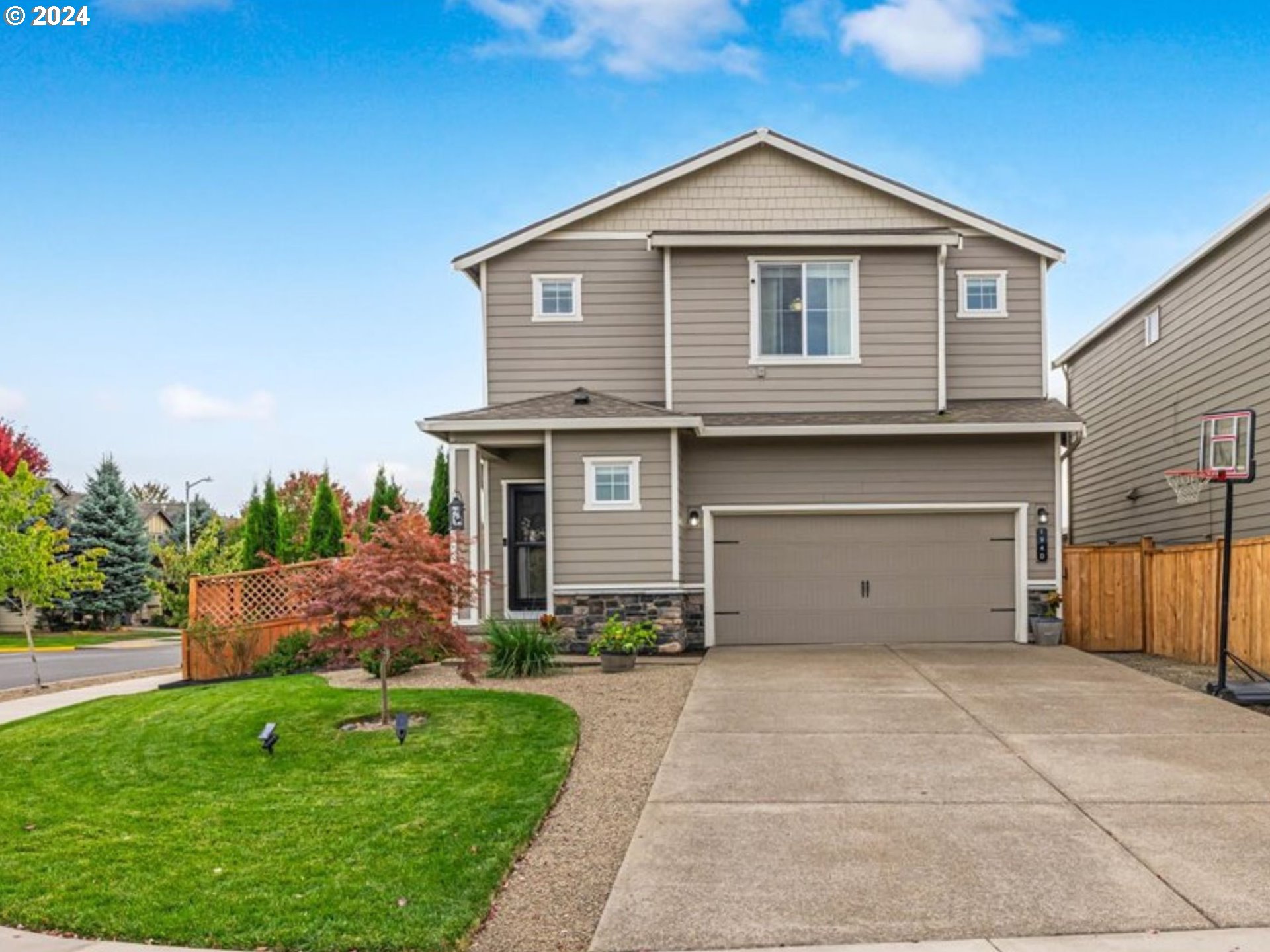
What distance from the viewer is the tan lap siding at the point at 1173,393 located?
13414 millimetres

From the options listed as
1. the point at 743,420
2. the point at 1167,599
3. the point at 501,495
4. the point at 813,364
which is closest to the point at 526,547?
the point at 501,495

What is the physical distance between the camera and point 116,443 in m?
32.8

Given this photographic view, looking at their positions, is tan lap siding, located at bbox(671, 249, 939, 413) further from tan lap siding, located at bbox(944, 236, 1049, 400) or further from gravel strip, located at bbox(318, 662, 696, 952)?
gravel strip, located at bbox(318, 662, 696, 952)

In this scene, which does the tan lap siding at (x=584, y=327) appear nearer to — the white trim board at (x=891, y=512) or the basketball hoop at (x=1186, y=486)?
the white trim board at (x=891, y=512)

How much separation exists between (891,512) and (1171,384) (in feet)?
17.7

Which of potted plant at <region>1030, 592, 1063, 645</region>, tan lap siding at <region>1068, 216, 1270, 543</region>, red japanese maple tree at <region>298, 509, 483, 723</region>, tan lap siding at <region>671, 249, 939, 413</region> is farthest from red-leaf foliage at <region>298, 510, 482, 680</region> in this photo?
tan lap siding at <region>1068, 216, 1270, 543</region>

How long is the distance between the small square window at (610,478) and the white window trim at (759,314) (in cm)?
269

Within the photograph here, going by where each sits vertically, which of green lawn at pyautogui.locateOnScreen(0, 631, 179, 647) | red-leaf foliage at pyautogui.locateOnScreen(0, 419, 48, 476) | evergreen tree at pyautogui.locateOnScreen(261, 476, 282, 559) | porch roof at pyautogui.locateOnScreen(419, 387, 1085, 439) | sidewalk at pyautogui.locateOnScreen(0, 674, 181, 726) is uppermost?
red-leaf foliage at pyautogui.locateOnScreen(0, 419, 48, 476)

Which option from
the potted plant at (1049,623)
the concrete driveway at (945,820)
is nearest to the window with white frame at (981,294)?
the potted plant at (1049,623)

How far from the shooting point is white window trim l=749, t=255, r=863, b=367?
15008 millimetres

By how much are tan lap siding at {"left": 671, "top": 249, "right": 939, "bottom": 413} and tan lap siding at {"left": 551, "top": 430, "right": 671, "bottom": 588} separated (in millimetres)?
1558

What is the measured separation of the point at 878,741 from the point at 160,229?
51.4 ft

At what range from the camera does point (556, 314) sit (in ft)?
51.2

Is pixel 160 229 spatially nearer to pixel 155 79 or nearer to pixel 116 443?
pixel 155 79
